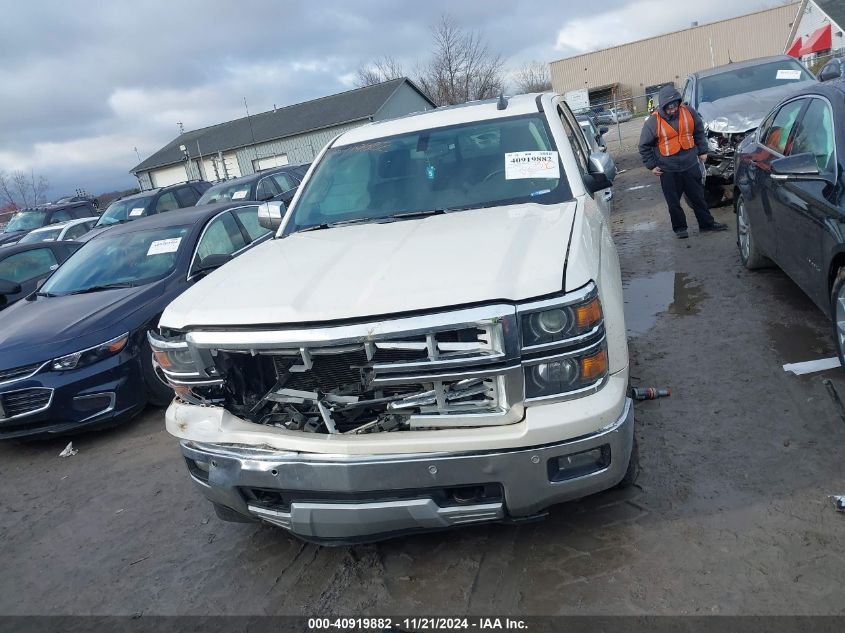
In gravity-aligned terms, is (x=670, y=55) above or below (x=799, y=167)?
above

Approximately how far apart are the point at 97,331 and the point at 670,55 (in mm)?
64680

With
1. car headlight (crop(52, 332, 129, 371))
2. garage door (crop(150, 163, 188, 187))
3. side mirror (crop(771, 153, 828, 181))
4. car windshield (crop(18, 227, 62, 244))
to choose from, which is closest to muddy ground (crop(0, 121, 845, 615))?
car headlight (crop(52, 332, 129, 371))

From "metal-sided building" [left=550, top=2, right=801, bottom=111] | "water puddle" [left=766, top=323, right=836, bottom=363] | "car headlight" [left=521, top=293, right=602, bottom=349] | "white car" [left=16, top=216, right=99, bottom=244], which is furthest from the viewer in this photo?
"metal-sided building" [left=550, top=2, right=801, bottom=111]

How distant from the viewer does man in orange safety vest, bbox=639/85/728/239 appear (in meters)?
7.58

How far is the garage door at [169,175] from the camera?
4575 centimetres

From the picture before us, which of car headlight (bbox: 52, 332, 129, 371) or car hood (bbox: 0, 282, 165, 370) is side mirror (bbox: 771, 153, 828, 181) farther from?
car headlight (bbox: 52, 332, 129, 371)

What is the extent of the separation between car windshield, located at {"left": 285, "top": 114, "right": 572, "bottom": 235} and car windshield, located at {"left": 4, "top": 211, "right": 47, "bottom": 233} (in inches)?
645

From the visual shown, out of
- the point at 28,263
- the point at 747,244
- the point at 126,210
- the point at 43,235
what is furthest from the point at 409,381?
the point at 43,235

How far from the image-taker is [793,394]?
3918 millimetres

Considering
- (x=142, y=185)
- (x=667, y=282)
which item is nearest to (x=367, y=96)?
(x=142, y=185)

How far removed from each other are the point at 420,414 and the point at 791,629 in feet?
4.92

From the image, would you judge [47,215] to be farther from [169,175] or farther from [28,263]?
[169,175]

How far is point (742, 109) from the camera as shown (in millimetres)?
8586

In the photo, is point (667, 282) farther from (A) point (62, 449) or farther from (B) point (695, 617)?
(A) point (62, 449)
